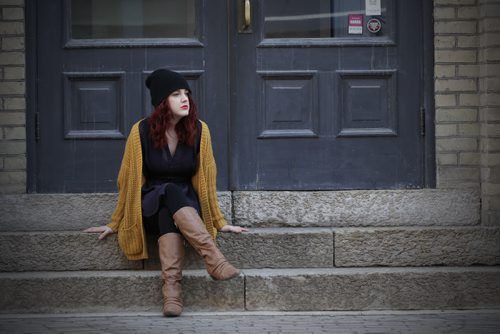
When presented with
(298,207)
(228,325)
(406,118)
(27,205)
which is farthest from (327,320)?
(27,205)

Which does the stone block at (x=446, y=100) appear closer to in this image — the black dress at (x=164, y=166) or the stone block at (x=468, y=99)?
the stone block at (x=468, y=99)

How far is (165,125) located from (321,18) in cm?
159

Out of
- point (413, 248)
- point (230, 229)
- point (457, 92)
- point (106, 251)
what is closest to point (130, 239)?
point (106, 251)

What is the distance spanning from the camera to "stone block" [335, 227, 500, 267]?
7.00 m

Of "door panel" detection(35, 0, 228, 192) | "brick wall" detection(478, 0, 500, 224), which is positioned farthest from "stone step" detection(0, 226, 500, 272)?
"door panel" detection(35, 0, 228, 192)

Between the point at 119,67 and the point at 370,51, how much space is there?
1862 millimetres

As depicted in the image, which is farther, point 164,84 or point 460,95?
point 460,95

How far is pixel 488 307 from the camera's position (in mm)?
6785

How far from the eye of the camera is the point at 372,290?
6.75 meters

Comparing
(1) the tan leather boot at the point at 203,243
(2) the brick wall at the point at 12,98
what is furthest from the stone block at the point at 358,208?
(2) the brick wall at the point at 12,98

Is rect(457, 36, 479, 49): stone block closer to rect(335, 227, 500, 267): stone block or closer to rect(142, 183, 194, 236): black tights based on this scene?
rect(335, 227, 500, 267): stone block

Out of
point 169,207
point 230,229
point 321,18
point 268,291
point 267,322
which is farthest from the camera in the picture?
point 321,18

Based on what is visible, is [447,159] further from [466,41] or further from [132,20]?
[132,20]

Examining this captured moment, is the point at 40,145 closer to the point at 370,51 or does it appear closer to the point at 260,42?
the point at 260,42
